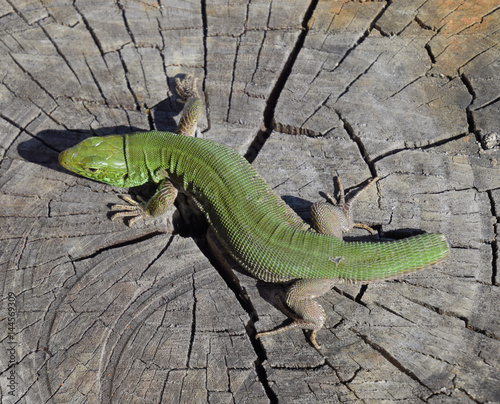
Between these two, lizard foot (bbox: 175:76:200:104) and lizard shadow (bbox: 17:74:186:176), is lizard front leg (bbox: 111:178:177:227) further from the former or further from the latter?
lizard foot (bbox: 175:76:200:104)

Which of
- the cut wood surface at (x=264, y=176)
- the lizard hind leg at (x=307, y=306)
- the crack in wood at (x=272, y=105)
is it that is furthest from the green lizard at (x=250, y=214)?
the crack in wood at (x=272, y=105)

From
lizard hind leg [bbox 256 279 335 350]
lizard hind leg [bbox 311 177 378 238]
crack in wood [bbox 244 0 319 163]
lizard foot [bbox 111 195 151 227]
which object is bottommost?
lizard hind leg [bbox 256 279 335 350]

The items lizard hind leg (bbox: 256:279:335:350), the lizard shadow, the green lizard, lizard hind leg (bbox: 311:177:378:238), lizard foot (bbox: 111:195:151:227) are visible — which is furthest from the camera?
the lizard shadow

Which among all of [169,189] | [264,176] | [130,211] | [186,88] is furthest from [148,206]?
[186,88]

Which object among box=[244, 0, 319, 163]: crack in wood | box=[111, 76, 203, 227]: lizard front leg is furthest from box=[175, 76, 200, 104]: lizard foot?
box=[244, 0, 319, 163]: crack in wood

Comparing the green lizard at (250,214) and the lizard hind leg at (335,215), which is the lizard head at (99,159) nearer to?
the green lizard at (250,214)

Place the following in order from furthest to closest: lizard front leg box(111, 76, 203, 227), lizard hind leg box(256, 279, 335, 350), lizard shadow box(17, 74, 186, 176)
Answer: lizard shadow box(17, 74, 186, 176) → lizard front leg box(111, 76, 203, 227) → lizard hind leg box(256, 279, 335, 350)

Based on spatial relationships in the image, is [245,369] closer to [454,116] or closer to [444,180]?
[444,180]
